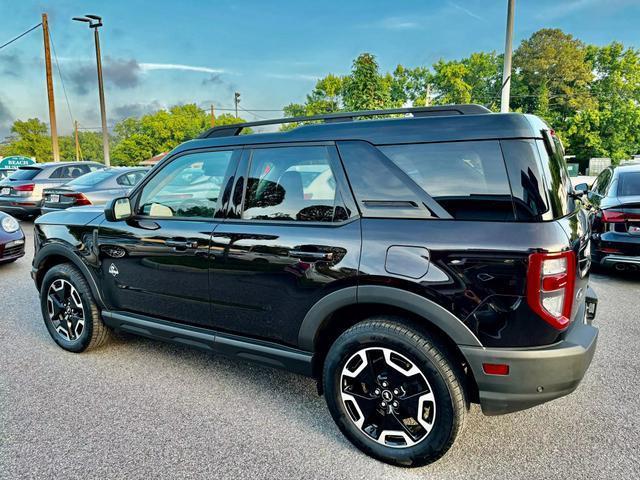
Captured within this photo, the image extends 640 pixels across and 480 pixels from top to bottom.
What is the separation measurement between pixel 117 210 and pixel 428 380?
8.19ft

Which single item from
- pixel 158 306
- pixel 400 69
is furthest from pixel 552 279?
pixel 400 69

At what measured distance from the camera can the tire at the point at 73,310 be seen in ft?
12.0

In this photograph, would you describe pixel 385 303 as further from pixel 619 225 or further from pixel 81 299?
pixel 619 225

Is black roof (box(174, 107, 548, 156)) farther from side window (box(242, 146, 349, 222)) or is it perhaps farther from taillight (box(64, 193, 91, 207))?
taillight (box(64, 193, 91, 207))

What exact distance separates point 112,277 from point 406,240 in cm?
243

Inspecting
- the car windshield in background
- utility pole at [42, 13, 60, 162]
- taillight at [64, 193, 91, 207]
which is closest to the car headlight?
taillight at [64, 193, 91, 207]

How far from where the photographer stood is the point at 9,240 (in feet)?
21.7

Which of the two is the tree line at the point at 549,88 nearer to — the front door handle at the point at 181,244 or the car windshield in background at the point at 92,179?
the car windshield in background at the point at 92,179

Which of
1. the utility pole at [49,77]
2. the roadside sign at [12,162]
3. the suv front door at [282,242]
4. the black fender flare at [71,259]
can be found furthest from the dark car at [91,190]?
the roadside sign at [12,162]

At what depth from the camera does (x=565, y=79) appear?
44969 mm

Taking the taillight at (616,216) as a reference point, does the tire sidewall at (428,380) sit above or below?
below

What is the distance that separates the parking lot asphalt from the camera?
234 cm

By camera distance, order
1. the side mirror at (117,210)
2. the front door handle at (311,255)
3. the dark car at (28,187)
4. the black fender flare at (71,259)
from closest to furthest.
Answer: the front door handle at (311,255)
the side mirror at (117,210)
the black fender flare at (71,259)
the dark car at (28,187)

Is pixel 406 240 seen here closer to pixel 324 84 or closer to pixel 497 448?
pixel 497 448
